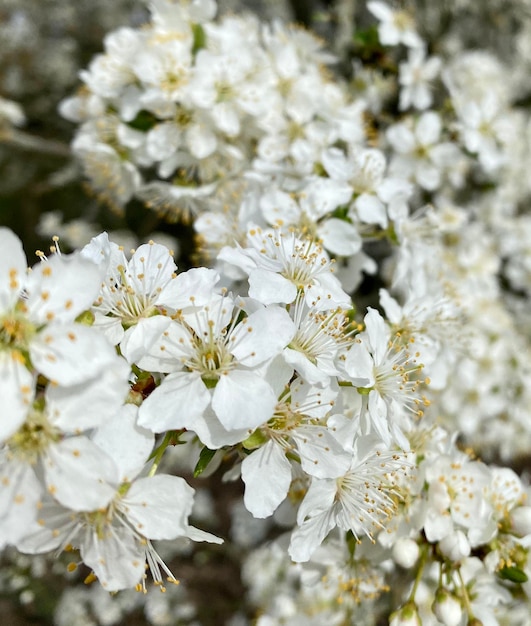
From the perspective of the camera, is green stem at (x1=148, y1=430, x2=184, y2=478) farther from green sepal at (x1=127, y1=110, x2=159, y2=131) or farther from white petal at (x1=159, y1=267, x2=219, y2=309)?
green sepal at (x1=127, y1=110, x2=159, y2=131)

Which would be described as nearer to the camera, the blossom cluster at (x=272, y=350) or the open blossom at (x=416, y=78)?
the blossom cluster at (x=272, y=350)

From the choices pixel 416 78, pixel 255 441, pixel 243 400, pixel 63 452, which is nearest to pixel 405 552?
pixel 255 441

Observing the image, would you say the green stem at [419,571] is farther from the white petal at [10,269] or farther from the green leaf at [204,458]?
the white petal at [10,269]

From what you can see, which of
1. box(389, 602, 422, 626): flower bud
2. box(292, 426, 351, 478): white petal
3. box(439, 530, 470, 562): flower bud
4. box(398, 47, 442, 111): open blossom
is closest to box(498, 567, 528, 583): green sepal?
box(439, 530, 470, 562): flower bud

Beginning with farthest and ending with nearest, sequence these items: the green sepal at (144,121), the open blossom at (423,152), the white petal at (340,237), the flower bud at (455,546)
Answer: the open blossom at (423,152) → the green sepal at (144,121) → the white petal at (340,237) → the flower bud at (455,546)

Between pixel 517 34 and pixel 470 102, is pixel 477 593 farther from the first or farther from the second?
pixel 517 34

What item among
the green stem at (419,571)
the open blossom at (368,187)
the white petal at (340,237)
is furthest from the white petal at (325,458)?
the open blossom at (368,187)
